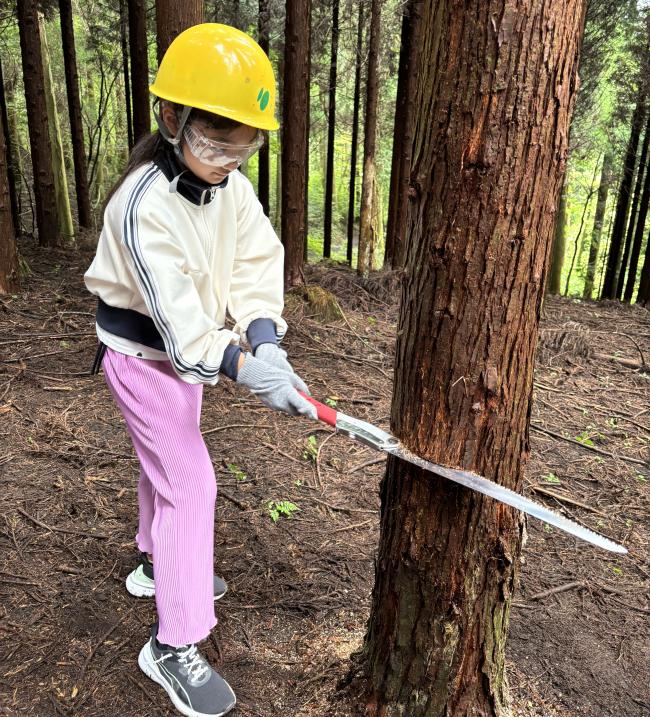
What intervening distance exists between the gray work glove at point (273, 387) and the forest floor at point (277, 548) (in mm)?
1085

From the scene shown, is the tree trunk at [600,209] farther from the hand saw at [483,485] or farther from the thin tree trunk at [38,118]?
the hand saw at [483,485]

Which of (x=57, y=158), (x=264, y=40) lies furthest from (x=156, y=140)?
(x=57, y=158)

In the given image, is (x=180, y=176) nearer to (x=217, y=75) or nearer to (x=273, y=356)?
(x=217, y=75)

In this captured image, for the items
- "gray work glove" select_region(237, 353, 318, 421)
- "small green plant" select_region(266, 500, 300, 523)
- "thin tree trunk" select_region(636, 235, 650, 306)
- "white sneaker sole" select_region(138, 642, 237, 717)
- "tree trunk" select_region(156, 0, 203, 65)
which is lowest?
"white sneaker sole" select_region(138, 642, 237, 717)

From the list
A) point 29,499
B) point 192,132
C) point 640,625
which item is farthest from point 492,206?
point 29,499

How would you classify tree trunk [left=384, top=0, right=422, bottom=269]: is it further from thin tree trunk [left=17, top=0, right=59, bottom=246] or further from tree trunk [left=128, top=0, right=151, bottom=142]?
thin tree trunk [left=17, top=0, right=59, bottom=246]

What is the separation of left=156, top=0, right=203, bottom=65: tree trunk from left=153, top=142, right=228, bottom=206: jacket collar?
10.3 ft

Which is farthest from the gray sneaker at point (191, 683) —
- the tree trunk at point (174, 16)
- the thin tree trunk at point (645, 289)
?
the thin tree trunk at point (645, 289)

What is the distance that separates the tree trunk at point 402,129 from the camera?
8.40 meters

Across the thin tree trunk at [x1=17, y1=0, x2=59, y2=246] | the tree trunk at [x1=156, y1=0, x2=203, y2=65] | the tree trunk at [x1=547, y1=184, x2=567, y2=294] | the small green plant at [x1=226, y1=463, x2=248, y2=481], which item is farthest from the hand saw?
the tree trunk at [x1=547, y1=184, x2=567, y2=294]

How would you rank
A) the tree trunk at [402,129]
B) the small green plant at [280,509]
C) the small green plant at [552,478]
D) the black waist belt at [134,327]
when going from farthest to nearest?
the tree trunk at [402,129] < the small green plant at [552,478] < the small green plant at [280,509] < the black waist belt at [134,327]

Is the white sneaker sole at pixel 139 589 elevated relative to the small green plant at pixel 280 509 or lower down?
lower down

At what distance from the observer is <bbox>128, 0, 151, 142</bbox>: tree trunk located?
27.2 feet

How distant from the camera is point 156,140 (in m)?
1.91
